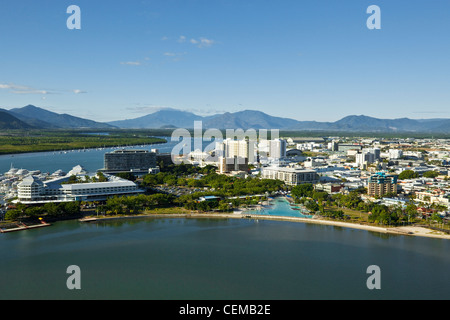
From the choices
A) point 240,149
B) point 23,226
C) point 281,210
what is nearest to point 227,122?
point 240,149

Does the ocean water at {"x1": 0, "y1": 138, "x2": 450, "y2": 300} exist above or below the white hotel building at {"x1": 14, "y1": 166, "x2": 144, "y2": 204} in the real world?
below

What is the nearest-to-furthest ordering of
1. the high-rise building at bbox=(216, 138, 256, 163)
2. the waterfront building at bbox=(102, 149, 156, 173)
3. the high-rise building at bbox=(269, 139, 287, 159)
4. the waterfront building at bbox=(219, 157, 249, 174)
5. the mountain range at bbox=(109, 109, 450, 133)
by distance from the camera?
the waterfront building at bbox=(102, 149, 156, 173) → the waterfront building at bbox=(219, 157, 249, 174) → the high-rise building at bbox=(216, 138, 256, 163) → the high-rise building at bbox=(269, 139, 287, 159) → the mountain range at bbox=(109, 109, 450, 133)

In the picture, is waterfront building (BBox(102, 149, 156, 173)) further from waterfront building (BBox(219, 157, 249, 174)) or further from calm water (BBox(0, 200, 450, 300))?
calm water (BBox(0, 200, 450, 300))

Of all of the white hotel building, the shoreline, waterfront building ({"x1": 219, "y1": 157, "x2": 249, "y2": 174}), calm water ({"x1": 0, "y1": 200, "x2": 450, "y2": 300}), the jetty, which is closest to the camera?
calm water ({"x1": 0, "y1": 200, "x2": 450, "y2": 300})

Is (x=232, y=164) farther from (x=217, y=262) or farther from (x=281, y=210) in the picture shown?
(x=217, y=262)

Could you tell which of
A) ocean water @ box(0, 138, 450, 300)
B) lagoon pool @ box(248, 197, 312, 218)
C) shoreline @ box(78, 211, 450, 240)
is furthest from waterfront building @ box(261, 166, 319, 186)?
ocean water @ box(0, 138, 450, 300)
